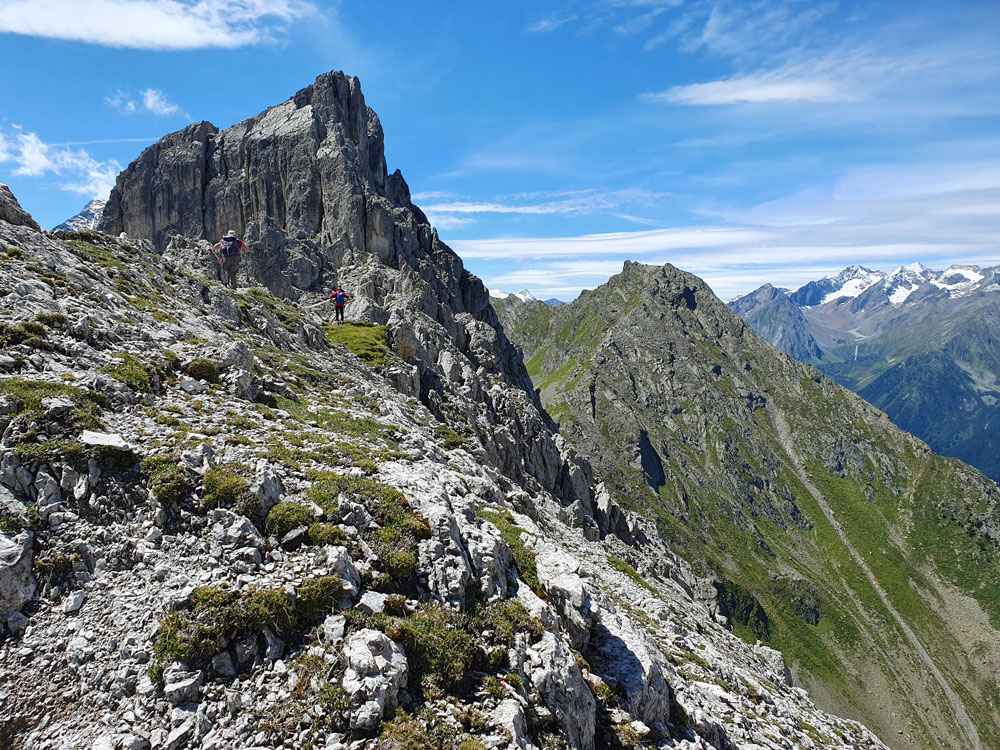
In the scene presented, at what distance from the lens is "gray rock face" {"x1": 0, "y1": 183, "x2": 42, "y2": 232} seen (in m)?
29.8

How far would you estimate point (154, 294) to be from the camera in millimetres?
34906

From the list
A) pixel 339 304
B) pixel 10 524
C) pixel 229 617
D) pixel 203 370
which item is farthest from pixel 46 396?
pixel 339 304

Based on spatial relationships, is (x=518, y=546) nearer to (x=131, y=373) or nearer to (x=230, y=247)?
(x=131, y=373)

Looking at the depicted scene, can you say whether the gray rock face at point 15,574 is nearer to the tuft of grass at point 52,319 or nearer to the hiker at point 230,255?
the tuft of grass at point 52,319

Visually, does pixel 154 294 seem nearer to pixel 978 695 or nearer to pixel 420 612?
pixel 420 612

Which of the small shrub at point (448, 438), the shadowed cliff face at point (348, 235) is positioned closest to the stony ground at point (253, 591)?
the small shrub at point (448, 438)

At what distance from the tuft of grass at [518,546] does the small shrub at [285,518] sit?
25.9 ft

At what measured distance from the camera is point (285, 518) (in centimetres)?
1554

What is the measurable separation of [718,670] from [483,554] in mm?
18255

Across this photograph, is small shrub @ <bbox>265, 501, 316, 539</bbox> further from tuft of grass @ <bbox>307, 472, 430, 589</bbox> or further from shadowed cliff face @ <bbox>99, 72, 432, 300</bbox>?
shadowed cliff face @ <bbox>99, 72, 432, 300</bbox>

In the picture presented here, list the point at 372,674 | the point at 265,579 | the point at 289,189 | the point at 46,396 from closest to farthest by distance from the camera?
the point at 372,674
the point at 265,579
the point at 46,396
the point at 289,189

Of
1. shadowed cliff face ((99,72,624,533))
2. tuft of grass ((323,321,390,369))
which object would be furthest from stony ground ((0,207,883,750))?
shadowed cliff face ((99,72,624,533))

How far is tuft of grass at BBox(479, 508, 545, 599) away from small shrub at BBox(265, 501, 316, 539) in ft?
25.9

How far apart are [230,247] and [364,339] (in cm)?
2413
